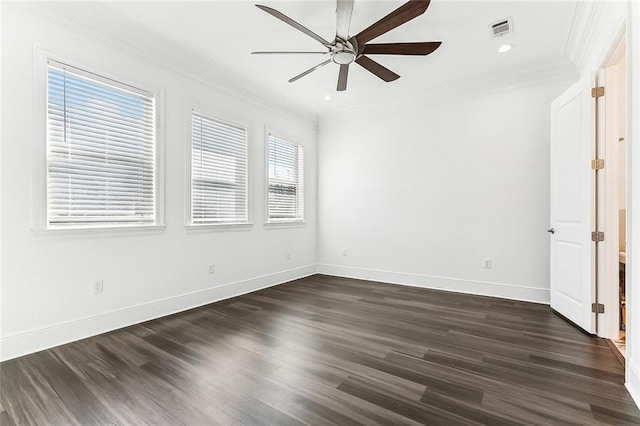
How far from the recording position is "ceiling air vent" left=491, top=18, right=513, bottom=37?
2819mm

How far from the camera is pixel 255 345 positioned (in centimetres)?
251

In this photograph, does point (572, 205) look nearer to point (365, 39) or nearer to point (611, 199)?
point (611, 199)

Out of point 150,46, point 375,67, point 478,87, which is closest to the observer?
point 375,67

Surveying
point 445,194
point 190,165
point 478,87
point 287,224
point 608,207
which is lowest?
point 287,224

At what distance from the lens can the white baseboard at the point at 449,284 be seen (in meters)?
3.74

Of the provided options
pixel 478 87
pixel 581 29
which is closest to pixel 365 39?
pixel 581 29

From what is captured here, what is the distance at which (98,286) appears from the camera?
2.73 meters

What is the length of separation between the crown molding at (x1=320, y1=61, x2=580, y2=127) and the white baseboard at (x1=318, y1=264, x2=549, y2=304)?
2624 millimetres

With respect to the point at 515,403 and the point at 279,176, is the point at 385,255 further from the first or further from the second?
the point at 515,403

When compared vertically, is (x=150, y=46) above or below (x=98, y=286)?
above

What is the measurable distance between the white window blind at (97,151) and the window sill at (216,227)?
1.47ft

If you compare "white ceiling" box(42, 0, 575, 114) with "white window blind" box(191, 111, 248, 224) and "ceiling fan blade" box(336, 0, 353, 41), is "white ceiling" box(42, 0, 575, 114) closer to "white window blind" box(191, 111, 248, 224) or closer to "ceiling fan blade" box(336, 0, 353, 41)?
"ceiling fan blade" box(336, 0, 353, 41)

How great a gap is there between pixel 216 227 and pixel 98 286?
Answer: 1.39 metres

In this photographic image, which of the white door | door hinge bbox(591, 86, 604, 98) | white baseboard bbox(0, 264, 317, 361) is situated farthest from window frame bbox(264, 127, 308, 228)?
door hinge bbox(591, 86, 604, 98)
